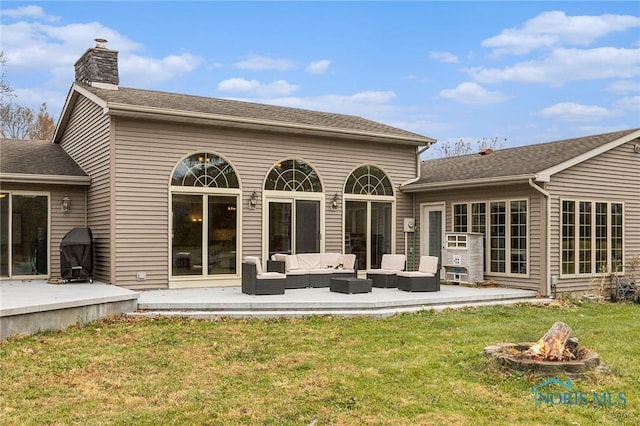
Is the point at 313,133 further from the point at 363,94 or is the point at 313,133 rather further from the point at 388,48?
the point at 363,94

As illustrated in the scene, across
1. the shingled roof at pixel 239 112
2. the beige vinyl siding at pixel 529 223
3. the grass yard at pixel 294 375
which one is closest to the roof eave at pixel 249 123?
the shingled roof at pixel 239 112

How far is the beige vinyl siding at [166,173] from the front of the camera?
1023cm

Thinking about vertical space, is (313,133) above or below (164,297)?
above

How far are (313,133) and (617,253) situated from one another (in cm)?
681

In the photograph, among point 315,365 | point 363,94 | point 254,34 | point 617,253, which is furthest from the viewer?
Result: point 363,94

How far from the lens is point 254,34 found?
1702 cm

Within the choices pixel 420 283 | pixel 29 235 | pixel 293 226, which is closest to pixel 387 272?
pixel 420 283

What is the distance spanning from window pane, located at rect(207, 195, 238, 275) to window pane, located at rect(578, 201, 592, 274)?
6.78 metres

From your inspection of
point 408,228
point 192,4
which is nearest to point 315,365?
point 408,228

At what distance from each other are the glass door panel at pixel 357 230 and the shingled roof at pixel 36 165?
5423 millimetres

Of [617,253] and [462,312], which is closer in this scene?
[462,312]

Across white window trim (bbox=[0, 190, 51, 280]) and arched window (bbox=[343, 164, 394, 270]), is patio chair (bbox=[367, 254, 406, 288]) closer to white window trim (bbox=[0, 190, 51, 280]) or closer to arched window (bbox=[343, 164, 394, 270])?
arched window (bbox=[343, 164, 394, 270])

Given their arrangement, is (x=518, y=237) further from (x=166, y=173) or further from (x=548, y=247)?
(x=166, y=173)

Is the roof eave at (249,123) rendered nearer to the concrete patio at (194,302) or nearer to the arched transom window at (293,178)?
the arched transom window at (293,178)
